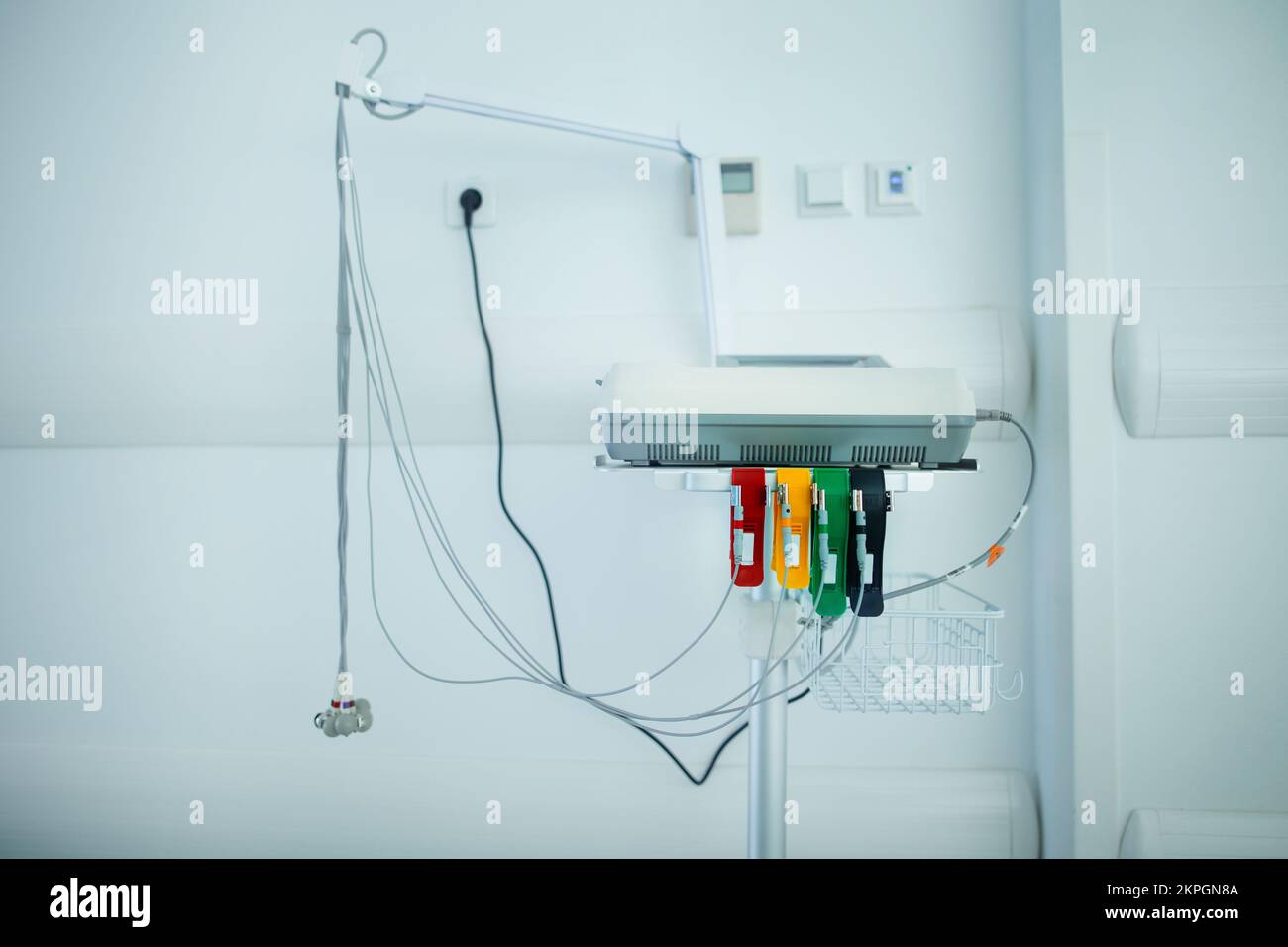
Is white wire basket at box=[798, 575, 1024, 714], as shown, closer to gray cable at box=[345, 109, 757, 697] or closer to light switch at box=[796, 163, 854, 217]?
gray cable at box=[345, 109, 757, 697]

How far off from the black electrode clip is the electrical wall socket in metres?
0.83

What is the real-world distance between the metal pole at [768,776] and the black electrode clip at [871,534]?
176mm

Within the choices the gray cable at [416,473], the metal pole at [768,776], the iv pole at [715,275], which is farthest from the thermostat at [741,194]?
the metal pole at [768,776]

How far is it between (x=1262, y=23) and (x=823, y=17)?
635mm

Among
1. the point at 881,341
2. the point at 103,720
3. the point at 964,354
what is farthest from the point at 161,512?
the point at 964,354

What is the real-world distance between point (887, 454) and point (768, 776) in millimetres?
431

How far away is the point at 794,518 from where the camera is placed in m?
0.76

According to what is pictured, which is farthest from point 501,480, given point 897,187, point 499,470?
point 897,187

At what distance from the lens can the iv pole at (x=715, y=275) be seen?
90 cm

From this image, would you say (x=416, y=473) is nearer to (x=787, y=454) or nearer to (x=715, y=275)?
(x=715, y=275)

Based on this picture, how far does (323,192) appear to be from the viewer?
1.30m

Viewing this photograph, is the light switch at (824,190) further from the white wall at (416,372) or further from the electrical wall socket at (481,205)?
the electrical wall socket at (481,205)

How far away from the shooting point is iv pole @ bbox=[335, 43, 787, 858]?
35.3 inches

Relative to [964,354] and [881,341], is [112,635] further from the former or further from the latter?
[964,354]
